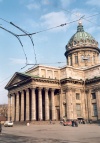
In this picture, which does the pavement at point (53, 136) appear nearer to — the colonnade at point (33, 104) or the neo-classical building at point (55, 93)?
the colonnade at point (33, 104)

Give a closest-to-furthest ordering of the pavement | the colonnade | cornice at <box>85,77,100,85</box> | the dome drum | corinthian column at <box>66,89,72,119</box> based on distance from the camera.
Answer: the pavement < the colonnade < corinthian column at <box>66,89,72,119</box> < cornice at <box>85,77,100,85</box> < the dome drum

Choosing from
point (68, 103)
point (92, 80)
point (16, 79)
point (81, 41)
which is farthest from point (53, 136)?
point (81, 41)

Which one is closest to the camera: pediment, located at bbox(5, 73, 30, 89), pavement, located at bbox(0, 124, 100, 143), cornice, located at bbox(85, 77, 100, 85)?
pavement, located at bbox(0, 124, 100, 143)

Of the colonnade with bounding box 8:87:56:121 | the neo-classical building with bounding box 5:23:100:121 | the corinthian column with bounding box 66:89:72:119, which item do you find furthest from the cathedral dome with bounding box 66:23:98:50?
the colonnade with bounding box 8:87:56:121

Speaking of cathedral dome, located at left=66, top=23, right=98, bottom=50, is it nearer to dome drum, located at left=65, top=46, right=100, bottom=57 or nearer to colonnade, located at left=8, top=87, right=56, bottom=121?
dome drum, located at left=65, top=46, right=100, bottom=57

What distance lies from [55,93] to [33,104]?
1038cm

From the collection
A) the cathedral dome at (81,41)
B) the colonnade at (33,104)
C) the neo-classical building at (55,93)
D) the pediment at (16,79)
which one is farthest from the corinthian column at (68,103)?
the cathedral dome at (81,41)

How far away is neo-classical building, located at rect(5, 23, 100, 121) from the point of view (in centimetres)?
5556

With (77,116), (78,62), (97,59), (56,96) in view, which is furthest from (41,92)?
(97,59)

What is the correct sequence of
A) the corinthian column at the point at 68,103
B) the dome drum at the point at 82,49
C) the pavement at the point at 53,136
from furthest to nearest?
the dome drum at the point at 82,49
the corinthian column at the point at 68,103
the pavement at the point at 53,136

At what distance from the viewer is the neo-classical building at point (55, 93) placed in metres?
55.6

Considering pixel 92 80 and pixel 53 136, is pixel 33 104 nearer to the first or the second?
pixel 92 80

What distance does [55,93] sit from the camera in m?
61.9

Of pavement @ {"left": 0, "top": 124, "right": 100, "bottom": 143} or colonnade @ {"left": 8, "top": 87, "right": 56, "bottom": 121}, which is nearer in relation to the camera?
pavement @ {"left": 0, "top": 124, "right": 100, "bottom": 143}
